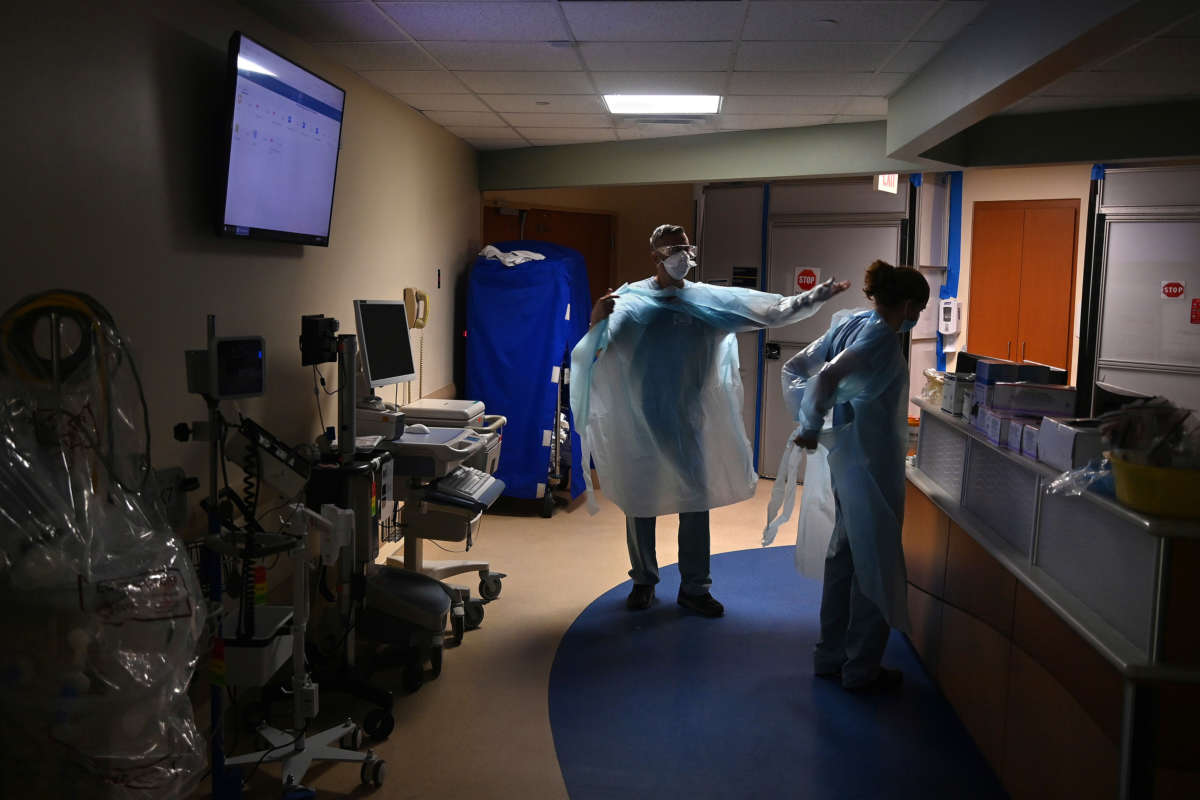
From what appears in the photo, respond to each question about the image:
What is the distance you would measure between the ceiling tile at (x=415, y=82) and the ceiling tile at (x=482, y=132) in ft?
2.68

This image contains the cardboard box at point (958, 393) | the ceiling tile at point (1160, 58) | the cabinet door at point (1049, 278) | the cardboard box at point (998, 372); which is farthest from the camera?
the cabinet door at point (1049, 278)

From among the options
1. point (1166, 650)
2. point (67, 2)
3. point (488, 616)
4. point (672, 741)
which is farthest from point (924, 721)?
point (67, 2)

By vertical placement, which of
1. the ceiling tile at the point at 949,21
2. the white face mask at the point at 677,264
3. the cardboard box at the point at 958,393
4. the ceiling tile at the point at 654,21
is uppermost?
the ceiling tile at the point at 949,21

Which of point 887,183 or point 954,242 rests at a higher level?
point 887,183

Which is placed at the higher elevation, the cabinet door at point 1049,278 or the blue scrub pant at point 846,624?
the cabinet door at point 1049,278

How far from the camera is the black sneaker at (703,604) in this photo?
11.9 feet

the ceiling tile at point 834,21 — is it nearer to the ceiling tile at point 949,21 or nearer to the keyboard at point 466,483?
the ceiling tile at point 949,21

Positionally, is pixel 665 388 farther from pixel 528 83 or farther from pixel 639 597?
pixel 528 83

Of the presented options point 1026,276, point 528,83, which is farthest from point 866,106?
point 1026,276

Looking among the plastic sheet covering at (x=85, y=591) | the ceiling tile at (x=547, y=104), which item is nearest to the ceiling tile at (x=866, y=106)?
the ceiling tile at (x=547, y=104)

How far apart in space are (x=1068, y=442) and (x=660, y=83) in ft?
7.82

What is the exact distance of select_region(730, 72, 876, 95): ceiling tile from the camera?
12.0 ft

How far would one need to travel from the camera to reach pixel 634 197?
7117 millimetres

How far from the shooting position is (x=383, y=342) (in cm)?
341
